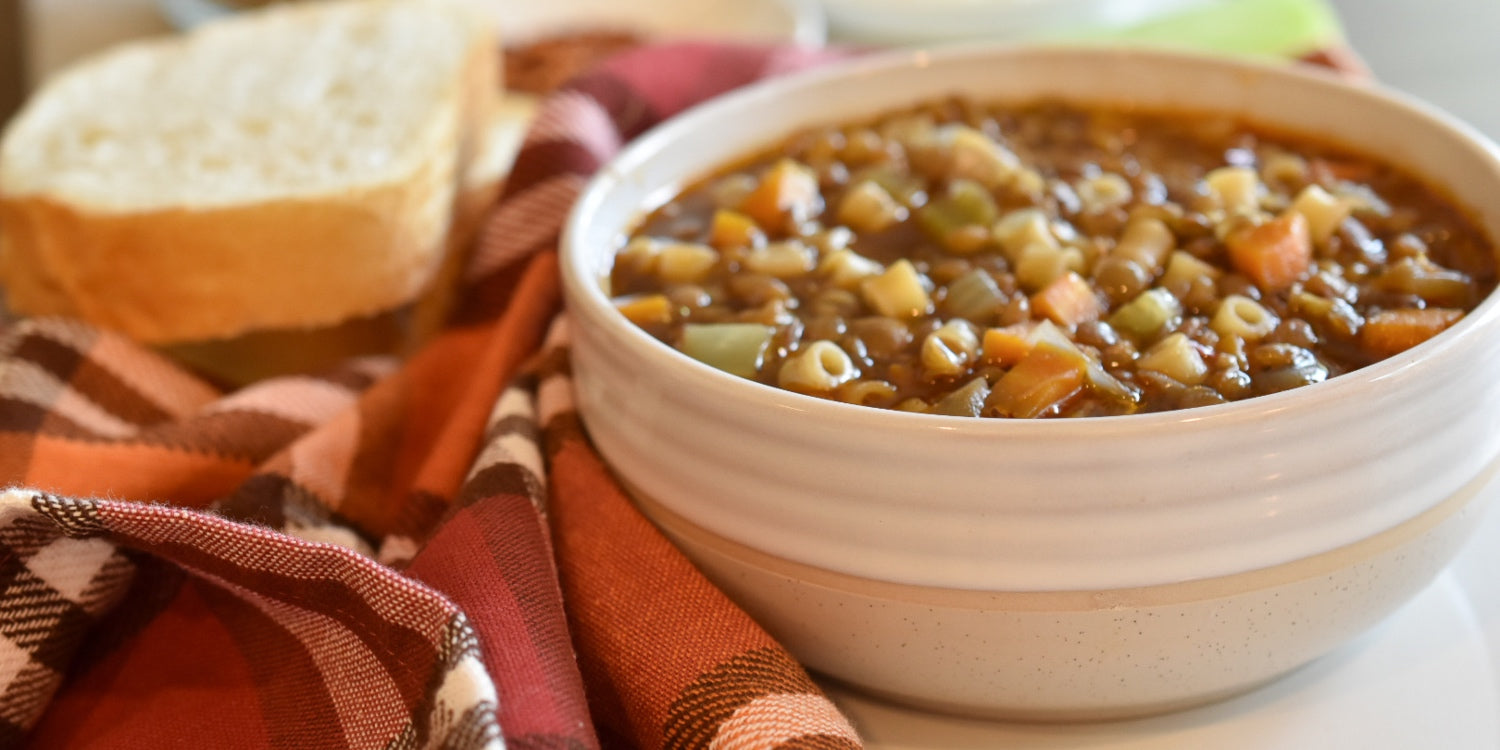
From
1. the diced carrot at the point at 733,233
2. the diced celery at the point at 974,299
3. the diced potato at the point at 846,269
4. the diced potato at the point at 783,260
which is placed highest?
the diced celery at the point at 974,299

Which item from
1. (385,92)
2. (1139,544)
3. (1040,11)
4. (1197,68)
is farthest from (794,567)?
(1040,11)

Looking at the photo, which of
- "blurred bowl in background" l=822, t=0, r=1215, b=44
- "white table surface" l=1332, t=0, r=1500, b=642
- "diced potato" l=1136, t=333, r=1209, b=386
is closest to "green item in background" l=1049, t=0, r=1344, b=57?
"blurred bowl in background" l=822, t=0, r=1215, b=44

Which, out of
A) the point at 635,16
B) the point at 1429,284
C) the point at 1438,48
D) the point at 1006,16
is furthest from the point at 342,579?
the point at 1438,48

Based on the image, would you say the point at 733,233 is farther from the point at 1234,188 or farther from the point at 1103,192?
the point at 1234,188

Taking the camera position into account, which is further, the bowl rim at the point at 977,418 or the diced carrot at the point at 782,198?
the diced carrot at the point at 782,198

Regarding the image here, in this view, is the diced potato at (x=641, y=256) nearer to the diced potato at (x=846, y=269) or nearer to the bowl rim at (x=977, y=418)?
the bowl rim at (x=977, y=418)

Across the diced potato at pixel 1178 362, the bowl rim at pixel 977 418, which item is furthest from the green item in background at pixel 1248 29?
the diced potato at pixel 1178 362

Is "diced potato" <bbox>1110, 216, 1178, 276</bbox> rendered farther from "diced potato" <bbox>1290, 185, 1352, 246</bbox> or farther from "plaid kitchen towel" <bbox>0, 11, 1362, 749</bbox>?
"plaid kitchen towel" <bbox>0, 11, 1362, 749</bbox>
